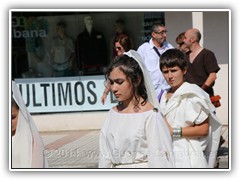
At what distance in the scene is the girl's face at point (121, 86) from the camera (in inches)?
161

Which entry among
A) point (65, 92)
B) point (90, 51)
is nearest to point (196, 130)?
point (90, 51)

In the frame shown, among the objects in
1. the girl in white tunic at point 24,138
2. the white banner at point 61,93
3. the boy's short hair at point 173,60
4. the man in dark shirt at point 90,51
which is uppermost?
the man in dark shirt at point 90,51

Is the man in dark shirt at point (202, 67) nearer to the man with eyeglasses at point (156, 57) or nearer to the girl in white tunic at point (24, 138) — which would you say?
the man with eyeglasses at point (156, 57)

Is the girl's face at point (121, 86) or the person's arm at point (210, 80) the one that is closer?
the girl's face at point (121, 86)

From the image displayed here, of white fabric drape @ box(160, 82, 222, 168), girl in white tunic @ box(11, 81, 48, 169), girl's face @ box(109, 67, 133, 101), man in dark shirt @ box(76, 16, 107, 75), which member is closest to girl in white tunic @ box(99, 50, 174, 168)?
girl's face @ box(109, 67, 133, 101)

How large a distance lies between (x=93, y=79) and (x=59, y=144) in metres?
1.89

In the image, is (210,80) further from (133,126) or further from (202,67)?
(133,126)

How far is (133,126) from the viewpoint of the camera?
13.0ft

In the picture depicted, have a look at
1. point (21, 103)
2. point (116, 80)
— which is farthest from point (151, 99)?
point (21, 103)

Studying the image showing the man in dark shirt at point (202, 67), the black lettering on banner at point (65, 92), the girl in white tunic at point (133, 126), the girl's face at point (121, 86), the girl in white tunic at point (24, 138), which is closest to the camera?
the girl in white tunic at point (133, 126)

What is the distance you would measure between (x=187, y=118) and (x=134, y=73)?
2.11 feet

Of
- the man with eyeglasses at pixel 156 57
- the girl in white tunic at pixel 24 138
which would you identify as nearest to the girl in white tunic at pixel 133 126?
the girl in white tunic at pixel 24 138

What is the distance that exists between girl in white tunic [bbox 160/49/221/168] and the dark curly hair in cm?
38

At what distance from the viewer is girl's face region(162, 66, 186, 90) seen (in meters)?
4.48
